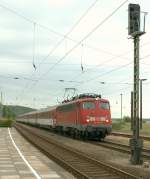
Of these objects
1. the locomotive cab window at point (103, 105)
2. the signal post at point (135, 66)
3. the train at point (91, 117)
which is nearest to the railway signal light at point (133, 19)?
the signal post at point (135, 66)

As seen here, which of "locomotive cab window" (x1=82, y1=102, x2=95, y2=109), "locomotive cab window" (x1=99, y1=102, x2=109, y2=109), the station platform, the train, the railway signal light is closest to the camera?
the station platform

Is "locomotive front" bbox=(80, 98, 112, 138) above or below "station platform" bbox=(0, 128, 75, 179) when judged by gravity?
above

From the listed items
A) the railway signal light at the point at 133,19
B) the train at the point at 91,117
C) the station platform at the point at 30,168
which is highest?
the railway signal light at the point at 133,19

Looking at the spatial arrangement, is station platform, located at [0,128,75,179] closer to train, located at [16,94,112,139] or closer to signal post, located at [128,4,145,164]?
signal post, located at [128,4,145,164]

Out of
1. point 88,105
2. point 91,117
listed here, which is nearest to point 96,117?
point 91,117

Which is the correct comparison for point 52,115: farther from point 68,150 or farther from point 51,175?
point 51,175

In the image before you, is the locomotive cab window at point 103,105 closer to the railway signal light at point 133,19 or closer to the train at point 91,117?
the train at point 91,117

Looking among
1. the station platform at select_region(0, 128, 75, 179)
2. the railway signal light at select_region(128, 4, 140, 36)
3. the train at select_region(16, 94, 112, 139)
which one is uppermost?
the railway signal light at select_region(128, 4, 140, 36)

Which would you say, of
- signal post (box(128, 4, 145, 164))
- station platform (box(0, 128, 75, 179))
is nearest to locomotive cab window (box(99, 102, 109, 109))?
station platform (box(0, 128, 75, 179))

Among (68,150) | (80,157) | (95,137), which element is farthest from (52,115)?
(80,157)

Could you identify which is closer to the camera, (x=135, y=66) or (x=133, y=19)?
(x=133, y=19)

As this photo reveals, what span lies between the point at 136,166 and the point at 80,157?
181 inches

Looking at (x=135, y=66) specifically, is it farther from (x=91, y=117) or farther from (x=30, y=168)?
(x=91, y=117)

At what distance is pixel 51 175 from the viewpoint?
695 inches
